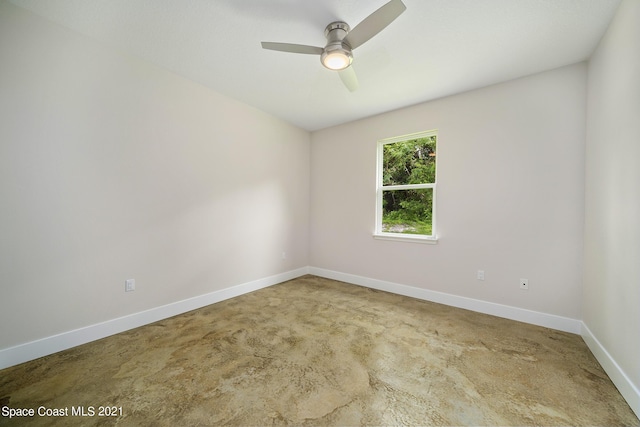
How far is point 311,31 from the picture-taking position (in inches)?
77.5

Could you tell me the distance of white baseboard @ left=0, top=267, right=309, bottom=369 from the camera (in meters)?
1.80

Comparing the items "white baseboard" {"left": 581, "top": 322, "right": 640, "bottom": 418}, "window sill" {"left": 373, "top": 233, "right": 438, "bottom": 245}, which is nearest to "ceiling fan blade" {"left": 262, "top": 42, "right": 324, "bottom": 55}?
"window sill" {"left": 373, "top": 233, "right": 438, "bottom": 245}

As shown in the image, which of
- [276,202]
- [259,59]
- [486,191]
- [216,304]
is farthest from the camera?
[276,202]

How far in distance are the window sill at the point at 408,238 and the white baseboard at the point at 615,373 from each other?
1515 mm

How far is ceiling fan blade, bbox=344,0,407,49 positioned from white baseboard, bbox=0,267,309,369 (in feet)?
10.0

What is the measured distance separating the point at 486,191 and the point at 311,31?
247cm

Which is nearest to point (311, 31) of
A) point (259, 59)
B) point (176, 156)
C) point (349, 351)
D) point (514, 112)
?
point (259, 59)

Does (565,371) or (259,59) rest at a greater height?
(259,59)

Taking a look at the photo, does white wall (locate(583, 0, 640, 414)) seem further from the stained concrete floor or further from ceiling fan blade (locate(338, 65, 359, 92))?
ceiling fan blade (locate(338, 65, 359, 92))

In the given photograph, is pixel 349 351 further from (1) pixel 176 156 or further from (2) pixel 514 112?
(2) pixel 514 112

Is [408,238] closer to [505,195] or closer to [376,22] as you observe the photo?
[505,195]

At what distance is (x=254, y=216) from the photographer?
3545 millimetres

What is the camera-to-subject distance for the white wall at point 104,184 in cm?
181

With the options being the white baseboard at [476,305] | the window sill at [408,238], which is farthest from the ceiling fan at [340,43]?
the white baseboard at [476,305]
